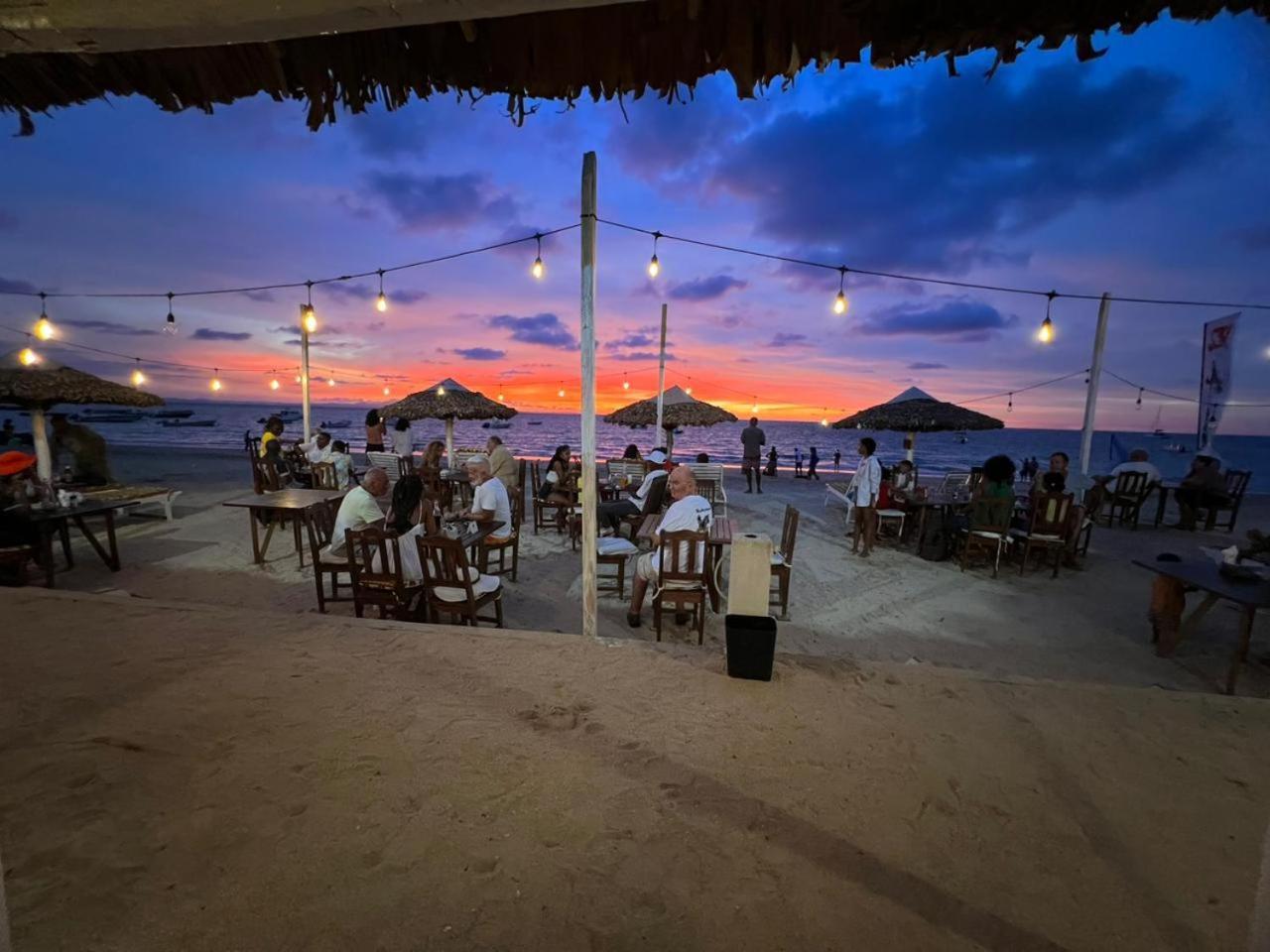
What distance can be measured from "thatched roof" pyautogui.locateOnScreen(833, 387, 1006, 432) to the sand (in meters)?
7.46

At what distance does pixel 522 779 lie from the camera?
2451mm

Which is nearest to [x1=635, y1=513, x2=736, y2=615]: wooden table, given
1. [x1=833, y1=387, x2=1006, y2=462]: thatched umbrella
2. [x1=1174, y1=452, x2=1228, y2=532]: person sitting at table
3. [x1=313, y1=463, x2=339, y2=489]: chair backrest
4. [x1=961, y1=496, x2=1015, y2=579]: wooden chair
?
[x1=961, y1=496, x2=1015, y2=579]: wooden chair

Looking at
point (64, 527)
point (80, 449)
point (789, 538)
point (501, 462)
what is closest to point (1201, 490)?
point (789, 538)

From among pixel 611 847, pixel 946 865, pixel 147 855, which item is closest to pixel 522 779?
pixel 611 847

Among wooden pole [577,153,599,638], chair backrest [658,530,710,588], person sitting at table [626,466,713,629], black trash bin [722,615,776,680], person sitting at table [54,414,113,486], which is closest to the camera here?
black trash bin [722,615,776,680]

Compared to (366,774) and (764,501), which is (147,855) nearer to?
(366,774)

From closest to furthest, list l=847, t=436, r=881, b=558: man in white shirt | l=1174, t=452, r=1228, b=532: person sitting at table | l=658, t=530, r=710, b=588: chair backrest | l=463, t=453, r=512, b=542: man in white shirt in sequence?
l=658, t=530, r=710, b=588: chair backrest → l=463, t=453, r=512, b=542: man in white shirt → l=847, t=436, r=881, b=558: man in white shirt → l=1174, t=452, r=1228, b=532: person sitting at table

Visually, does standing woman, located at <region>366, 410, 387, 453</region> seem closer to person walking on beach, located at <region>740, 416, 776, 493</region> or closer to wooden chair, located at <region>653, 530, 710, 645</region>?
person walking on beach, located at <region>740, 416, 776, 493</region>

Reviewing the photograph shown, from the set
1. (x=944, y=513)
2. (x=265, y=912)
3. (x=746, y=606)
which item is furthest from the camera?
(x=944, y=513)

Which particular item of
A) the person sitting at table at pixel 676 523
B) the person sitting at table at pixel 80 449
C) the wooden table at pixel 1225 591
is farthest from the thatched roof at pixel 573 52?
the person sitting at table at pixel 80 449

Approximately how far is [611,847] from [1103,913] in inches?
69.8

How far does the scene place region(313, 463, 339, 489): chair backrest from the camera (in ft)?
30.7

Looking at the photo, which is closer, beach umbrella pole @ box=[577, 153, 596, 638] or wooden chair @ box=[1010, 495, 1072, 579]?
beach umbrella pole @ box=[577, 153, 596, 638]

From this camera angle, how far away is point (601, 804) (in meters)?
2.31
